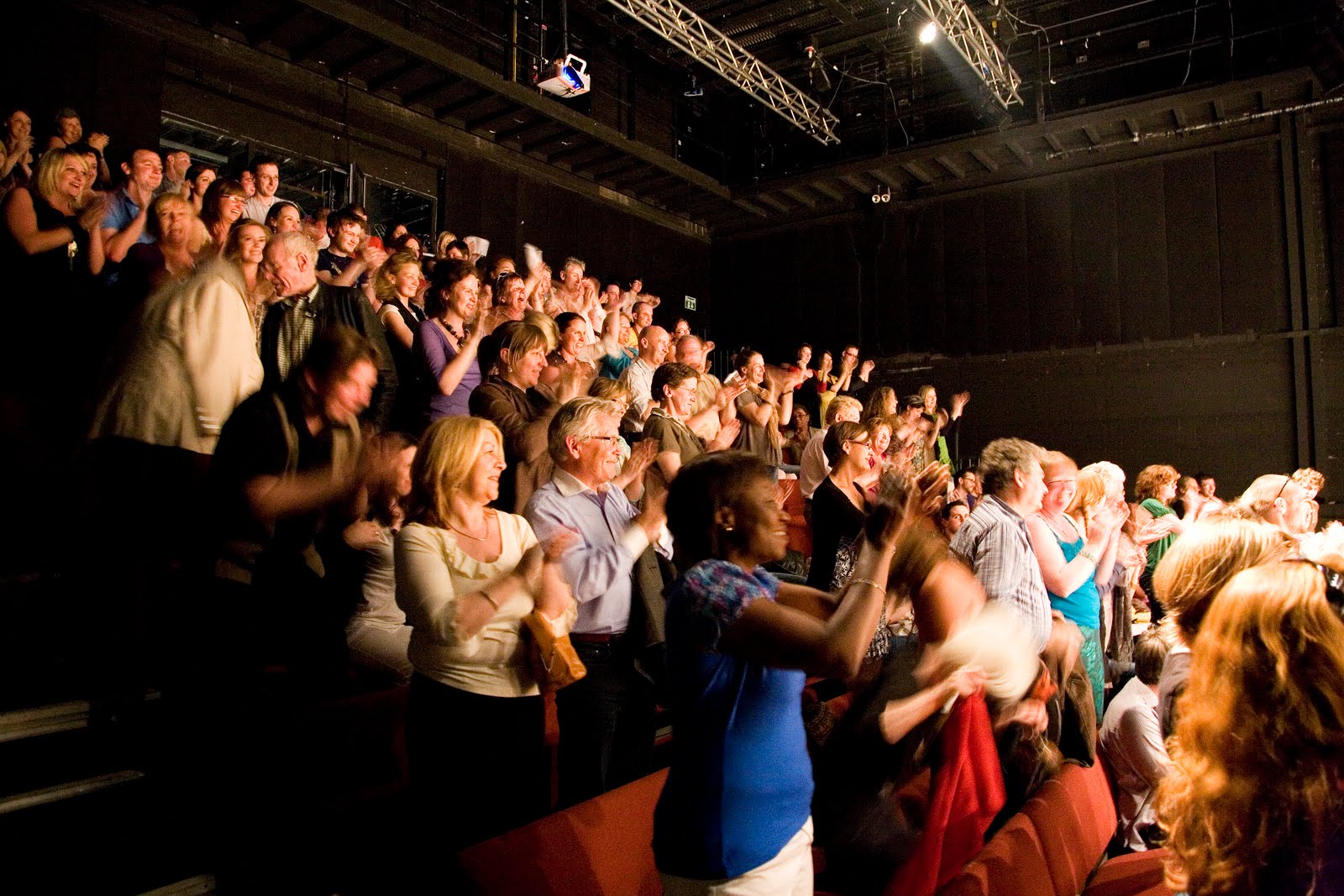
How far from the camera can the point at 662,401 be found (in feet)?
13.6

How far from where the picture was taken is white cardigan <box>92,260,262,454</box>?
2352mm

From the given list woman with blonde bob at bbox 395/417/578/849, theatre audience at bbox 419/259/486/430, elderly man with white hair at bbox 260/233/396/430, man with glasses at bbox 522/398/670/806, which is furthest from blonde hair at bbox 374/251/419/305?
woman with blonde bob at bbox 395/417/578/849

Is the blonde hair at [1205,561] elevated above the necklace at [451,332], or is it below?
below

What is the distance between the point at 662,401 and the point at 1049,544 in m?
1.78

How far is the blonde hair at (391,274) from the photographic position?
164 inches

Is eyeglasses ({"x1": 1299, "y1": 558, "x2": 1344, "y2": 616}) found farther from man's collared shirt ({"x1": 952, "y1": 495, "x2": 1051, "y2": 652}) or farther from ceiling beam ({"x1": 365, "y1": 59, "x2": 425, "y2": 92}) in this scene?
ceiling beam ({"x1": 365, "y1": 59, "x2": 425, "y2": 92})

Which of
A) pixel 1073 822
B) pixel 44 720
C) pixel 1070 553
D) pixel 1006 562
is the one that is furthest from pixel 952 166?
pixel 44 720

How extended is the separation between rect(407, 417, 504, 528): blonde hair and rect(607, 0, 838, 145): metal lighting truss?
5.33 meters

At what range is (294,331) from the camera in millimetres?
3012

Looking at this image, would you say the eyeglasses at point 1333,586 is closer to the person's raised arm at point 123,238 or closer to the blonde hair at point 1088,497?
the blonde hair at point 1088,497

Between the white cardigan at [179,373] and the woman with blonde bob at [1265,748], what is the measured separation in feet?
7.43

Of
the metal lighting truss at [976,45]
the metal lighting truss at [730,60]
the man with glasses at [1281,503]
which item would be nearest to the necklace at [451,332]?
the metal lighting truss at [730,60]

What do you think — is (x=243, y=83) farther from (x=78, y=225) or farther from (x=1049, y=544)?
(x=1049, y=544)

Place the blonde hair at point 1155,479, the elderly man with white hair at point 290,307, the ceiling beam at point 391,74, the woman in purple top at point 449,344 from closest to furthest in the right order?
the elderly man with white hair at point 290,307, the woman in purple top at point 449,344, the blonde hair at point 1155,479, the ceiling beam at point 391,74
